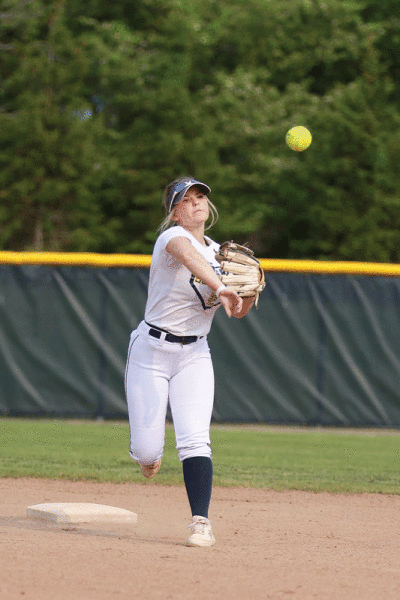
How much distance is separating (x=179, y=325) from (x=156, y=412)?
42cm

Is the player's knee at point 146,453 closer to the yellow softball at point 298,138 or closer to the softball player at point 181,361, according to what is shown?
the softball player at point 181,361

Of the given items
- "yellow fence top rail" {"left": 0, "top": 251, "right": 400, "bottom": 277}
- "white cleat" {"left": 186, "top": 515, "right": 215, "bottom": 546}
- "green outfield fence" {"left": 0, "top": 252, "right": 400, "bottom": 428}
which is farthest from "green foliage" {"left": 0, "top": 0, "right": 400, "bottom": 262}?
"white cleat" {"left": 186, "top": 515, "right": 215, "bottom": 546}

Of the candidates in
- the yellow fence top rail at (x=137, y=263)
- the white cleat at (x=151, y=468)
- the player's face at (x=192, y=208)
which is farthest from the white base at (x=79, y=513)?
the yellow fence top rail at (x=137, y=263)

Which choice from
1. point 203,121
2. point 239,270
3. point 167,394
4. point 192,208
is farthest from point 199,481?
point 203,121

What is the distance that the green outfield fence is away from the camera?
32.8ft

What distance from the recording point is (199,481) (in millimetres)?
4098

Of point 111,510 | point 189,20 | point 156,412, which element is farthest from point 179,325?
point 189,20

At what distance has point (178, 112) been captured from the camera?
18562 mm

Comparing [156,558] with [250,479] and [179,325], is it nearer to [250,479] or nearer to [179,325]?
[179,325]

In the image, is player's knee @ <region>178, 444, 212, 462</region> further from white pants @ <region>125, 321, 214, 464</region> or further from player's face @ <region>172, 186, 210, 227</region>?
player's face @ <region>172, 186, 210, 227</region>

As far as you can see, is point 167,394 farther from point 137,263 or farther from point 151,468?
point 137,263

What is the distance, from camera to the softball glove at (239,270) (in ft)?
13.3

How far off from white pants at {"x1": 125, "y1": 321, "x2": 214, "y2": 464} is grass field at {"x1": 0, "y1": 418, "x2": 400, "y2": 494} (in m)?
2.53

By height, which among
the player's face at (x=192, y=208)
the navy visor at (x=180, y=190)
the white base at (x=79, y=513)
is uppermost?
the navy visor at (x=180, y=190)
